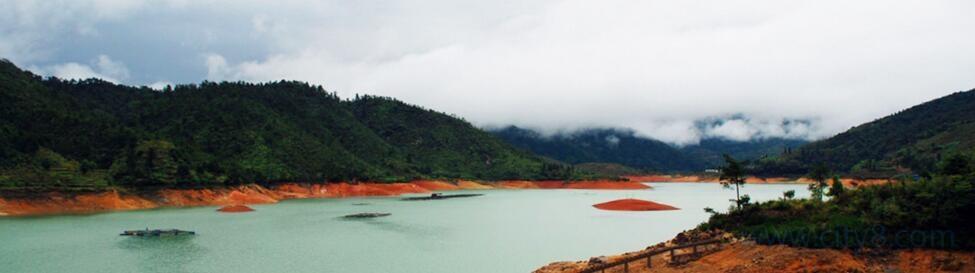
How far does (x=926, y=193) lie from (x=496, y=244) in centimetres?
2233

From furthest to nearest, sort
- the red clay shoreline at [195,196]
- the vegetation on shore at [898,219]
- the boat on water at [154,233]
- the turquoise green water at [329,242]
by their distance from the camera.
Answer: the red clay shoreline at [195,196] < the boat on water at [154,233] < the turquoise green water at [329,242] < the vegetation on shore at [898,219]

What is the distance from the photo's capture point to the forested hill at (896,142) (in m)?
125

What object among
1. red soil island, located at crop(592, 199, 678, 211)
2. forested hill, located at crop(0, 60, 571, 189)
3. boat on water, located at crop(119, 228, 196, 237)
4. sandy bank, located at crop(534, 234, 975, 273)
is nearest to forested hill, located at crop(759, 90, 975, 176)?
forested hill, located at crop(0, 60, 571, 189)

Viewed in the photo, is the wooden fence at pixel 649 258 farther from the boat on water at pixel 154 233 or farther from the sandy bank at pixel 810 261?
the boat on water at pixel 154 233

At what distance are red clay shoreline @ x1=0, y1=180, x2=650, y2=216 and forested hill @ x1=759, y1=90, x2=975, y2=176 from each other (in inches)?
1970

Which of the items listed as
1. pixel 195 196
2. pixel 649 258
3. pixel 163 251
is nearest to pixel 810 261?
pixel 649 258

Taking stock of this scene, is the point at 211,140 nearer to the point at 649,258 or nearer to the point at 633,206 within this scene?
the point at 633,206

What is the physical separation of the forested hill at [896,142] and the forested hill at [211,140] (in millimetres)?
67454

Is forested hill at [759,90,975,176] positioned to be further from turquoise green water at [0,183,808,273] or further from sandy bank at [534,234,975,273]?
sandy bank at [534,234,975,273]

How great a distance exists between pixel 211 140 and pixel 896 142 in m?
151

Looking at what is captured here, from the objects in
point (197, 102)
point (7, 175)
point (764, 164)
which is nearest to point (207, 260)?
point (7, 175)

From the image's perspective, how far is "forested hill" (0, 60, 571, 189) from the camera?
79.2 meters

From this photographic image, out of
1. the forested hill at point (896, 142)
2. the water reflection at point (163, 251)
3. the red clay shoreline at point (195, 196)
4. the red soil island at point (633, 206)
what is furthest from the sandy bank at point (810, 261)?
the forested hill at point (896, 142)

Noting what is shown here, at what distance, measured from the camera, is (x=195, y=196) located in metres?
83.7
